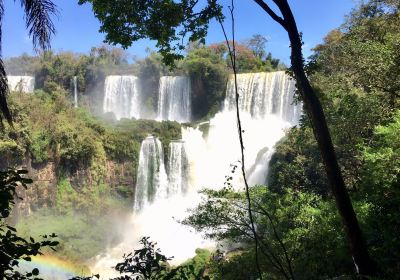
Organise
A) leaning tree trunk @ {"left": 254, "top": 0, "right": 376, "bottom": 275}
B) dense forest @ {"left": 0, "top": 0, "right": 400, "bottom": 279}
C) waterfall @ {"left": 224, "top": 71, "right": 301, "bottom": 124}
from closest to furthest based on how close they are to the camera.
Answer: leaning tree trunk @ {"left": 254, "top": 0, "right": 376, "bottom": 275} → dense forest @ {"left": 0, "top": 0, "right": 400, "bottom": 279} → waterfall @ {"left": 224, "top": 71, "right": 301, "bottom": 124}

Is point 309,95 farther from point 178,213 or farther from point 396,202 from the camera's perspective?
point 178,213

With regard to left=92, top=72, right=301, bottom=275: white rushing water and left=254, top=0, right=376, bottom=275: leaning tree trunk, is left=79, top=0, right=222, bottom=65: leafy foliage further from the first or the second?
left=92, top=72, right=301, bottom=275: white rushing water

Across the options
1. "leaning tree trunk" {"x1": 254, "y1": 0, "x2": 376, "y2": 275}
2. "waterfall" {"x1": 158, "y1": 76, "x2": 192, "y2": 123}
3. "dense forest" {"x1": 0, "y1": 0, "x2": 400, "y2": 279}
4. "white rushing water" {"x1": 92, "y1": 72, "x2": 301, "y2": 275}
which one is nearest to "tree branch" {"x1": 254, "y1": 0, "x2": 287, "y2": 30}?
"leaning tree trunk" {"x1": 254, "y1": 0, "x2": 376, "y2": 275}

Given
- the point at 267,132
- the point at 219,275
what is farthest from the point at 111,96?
the point at 219,275

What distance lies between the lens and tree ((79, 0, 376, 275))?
4.34 metres

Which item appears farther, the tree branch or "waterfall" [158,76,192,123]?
"waterfall" [158,76,192,123]

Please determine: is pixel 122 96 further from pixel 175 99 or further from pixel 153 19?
pixel 153 19

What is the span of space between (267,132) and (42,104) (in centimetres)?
1545

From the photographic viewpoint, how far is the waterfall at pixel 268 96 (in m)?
27.5

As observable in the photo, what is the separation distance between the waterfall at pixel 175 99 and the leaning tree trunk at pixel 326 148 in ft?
94.6

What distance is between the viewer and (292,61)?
4.64 m

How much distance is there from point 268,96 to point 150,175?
34.0ft

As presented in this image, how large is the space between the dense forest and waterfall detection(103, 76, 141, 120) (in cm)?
95

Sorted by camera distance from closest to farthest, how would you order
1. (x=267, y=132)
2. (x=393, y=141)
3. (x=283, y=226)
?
(x=393, y=141) → (x=283, y=226) → (x=267, y=132)
